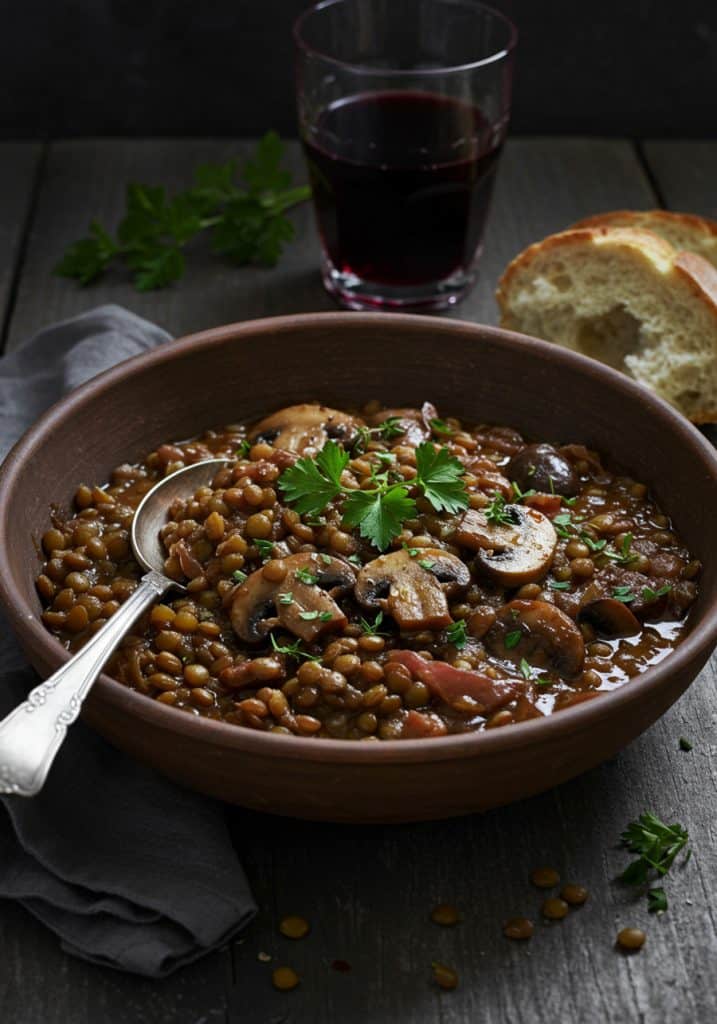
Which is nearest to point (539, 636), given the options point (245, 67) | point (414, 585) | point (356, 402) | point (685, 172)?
point (414, 585)

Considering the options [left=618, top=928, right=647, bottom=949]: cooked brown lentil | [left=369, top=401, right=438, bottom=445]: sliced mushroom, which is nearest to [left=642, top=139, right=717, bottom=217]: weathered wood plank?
[left=369, top=401, right=438, bottom=445]: sliced mushroom

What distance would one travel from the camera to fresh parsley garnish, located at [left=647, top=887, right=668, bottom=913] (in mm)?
2990

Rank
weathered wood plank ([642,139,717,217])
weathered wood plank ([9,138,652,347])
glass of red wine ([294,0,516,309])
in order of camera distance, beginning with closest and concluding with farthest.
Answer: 1. glass of red wine ([294,0,516,309])
2. weathered wood plank ([9,138,652,347])
3. weathered wood plank ([642,139,717,217])

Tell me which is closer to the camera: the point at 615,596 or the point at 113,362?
the point at 615,596

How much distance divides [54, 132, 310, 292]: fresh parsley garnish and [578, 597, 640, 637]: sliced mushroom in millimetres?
2683

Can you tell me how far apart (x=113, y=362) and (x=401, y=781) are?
2.31 metres

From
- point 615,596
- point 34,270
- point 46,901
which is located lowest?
point 34,270

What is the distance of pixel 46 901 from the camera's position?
296 centimetres

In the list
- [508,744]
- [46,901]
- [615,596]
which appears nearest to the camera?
[508,744]

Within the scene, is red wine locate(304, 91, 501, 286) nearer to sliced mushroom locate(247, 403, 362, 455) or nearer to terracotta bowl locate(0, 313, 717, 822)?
terracotta bowl locate(0, 313, 717, 822)

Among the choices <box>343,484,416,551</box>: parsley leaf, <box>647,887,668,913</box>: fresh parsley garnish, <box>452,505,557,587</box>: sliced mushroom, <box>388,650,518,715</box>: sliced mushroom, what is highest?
<box>343,484,416,551</box>: parsley leaf

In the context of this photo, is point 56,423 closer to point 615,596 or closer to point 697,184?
point 615,596

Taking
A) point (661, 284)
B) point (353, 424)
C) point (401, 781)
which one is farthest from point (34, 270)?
point (401, 781)

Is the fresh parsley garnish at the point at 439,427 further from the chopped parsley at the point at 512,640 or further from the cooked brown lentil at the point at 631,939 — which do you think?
the cooked brown lentil at the point at 631,939
